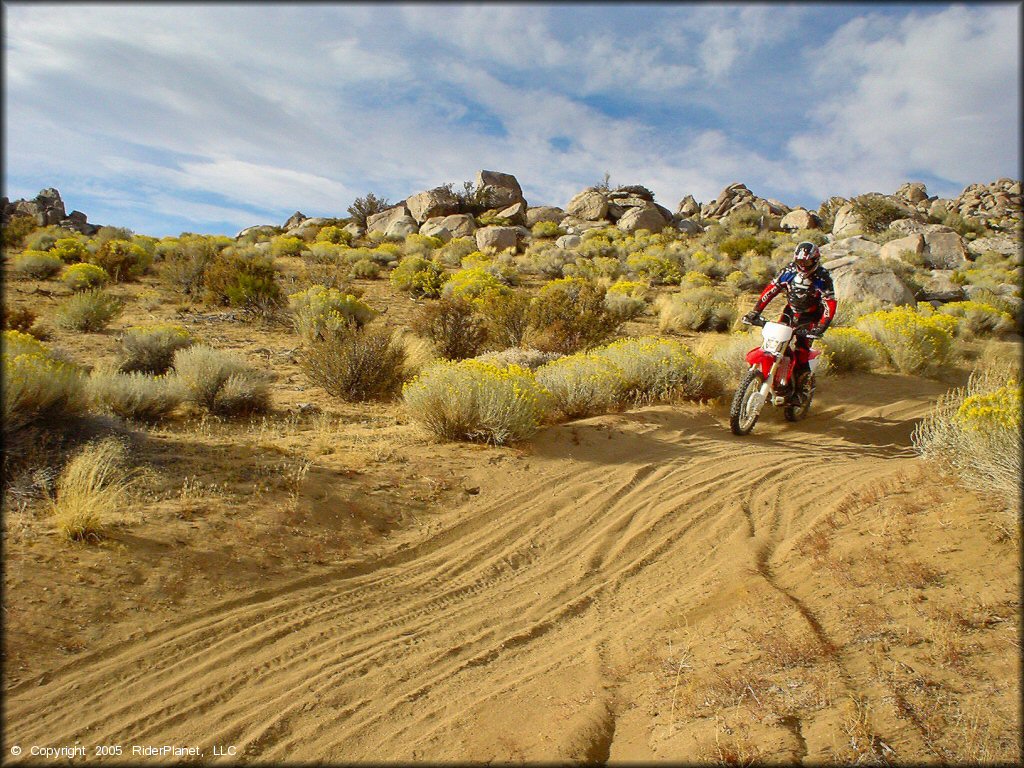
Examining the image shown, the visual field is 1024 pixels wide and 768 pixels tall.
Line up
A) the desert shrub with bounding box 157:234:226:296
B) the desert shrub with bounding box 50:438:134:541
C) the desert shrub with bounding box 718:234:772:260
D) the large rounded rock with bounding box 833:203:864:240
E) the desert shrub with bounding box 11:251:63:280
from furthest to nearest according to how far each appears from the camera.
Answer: the large rounded rock with bounding box 833:203:864:240
the desert shrub with bounding box 718:234:772:260
the desert shrub with bounding box 11:251:63:280
the desert shrub with bounding box 157:234:226:296
the desert shrub with bounding box 50:438:134:541

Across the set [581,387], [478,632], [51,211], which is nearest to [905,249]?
[581,387]

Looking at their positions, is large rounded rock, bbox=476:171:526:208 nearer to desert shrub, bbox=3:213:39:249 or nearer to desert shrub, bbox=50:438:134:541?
desert shrub, bbox=3:213:39:249

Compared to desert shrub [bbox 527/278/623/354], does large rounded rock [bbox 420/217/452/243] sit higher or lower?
higher

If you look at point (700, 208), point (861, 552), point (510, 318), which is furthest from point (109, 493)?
point (700, 208)

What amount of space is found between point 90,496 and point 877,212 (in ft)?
127

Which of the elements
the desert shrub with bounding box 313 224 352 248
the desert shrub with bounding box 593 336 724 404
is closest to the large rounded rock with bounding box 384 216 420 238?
the desert shrub with bounding box 313 224 352 248

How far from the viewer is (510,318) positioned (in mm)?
12281

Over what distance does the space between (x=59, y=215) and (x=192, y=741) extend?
51196 millimetres

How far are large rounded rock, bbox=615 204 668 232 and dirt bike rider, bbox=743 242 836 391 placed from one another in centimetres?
2814

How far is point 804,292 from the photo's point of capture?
24.8 ft

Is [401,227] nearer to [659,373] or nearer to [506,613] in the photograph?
[659,373]

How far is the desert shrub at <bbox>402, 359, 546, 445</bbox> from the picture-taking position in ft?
21.5

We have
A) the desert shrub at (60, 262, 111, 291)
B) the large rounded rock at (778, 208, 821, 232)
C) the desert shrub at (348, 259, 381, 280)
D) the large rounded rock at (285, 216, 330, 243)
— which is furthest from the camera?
the large rounded rock at (778, 208, 821, 232)

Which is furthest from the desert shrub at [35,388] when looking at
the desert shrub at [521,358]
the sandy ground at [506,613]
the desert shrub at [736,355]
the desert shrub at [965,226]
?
the desert shrub at [965,226]
